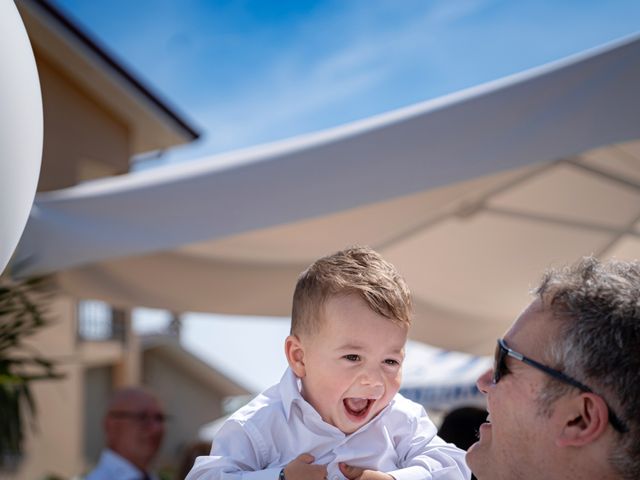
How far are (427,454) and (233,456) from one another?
0.40 meters

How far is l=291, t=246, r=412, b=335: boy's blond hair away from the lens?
174 centimetres

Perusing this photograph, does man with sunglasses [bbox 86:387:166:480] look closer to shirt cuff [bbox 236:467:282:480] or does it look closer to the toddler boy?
the toddler boy

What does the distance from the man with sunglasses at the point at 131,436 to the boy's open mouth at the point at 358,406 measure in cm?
298

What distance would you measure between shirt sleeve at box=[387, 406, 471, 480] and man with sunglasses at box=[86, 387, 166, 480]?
2932 millimetres

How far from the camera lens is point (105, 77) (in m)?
12.3

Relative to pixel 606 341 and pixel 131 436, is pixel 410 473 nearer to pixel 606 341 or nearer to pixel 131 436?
pixel 606 341

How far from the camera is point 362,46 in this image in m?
24.7

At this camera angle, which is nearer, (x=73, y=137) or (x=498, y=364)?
(x=498, y=364)

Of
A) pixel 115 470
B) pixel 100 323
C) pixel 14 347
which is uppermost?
pixel 100 323

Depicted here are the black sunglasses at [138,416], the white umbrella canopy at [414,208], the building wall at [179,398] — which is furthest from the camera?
the building wall at [179,398]

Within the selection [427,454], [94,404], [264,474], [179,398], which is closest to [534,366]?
[427,454]

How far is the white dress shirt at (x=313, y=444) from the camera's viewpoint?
1722 mm

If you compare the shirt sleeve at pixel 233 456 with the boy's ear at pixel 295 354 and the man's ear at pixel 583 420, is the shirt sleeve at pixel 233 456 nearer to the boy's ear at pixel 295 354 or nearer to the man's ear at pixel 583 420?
the boy's ear at pixel 295 354

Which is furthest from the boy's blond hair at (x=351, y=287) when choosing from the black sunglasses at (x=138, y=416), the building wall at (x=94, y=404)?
the building wall at (x=94, y=404)
